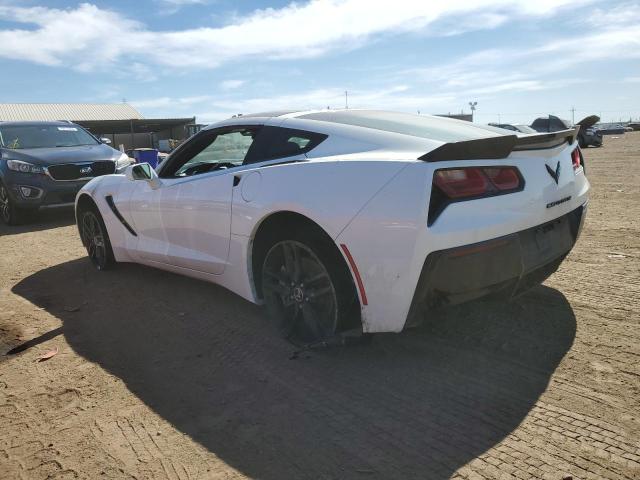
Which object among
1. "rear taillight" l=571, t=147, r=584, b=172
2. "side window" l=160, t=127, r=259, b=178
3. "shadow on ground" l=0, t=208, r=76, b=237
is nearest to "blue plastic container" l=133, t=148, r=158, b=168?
"shadow on ground" l=0, t=208, r=76, b=237

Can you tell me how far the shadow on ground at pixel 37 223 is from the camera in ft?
28.5

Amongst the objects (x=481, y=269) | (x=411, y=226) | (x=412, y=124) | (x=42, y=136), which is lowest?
(x=481, y=269)

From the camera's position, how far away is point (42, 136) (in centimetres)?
993

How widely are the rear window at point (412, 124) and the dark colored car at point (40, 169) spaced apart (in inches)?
265

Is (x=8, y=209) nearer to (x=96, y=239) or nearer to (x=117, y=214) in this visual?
(x=96, y=239)

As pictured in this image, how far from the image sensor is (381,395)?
8.92 feet

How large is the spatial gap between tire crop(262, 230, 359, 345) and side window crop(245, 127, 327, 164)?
607 mm

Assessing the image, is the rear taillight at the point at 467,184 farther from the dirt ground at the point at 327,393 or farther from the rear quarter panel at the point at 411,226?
the dirt ground at the point at 327,393

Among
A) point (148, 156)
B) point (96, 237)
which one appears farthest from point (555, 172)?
point (148, 156)

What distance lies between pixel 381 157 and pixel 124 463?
6.26 ft

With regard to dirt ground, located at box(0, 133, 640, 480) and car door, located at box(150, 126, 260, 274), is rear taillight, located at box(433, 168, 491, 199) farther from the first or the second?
car door, located at box(150, 126, 260, 274)

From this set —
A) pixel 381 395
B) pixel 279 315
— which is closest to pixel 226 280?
pixel 279 315

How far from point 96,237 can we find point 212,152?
6.76 ft

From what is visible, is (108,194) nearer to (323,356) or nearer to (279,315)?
(279,315)
